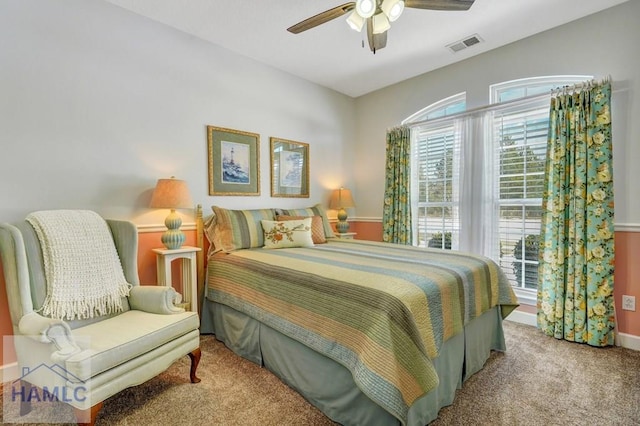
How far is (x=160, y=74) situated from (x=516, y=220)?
3630 millimetres

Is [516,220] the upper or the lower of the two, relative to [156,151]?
lower

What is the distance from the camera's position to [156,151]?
2613 mm

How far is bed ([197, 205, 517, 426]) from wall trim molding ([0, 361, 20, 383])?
1.20 m

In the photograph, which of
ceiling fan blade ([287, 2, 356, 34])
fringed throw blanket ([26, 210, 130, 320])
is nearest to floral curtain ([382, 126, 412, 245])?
ceiling fan blade ([287, 2, 356, 34])

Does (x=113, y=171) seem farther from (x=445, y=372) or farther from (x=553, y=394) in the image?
(x=553, y=394)

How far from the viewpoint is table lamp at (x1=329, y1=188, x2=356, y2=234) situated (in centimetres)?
391

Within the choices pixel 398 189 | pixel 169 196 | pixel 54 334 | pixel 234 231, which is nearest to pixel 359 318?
pixel 54 334

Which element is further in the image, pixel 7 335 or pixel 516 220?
pixel 516 220

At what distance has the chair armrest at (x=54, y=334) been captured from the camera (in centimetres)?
136

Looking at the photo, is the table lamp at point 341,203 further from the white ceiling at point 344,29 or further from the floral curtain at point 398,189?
the white ceiling at point 344,29

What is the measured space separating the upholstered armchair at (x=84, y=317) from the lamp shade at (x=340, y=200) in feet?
7.86

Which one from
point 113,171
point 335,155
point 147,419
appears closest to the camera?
point 147,419

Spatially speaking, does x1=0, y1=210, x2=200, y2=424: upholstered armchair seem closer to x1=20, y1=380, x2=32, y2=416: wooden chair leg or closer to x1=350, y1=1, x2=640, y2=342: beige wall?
x1=20, y1=380, x2=32, y2=416: wooden chair leg

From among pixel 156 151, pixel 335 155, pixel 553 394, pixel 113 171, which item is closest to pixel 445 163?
pixel 335 155
